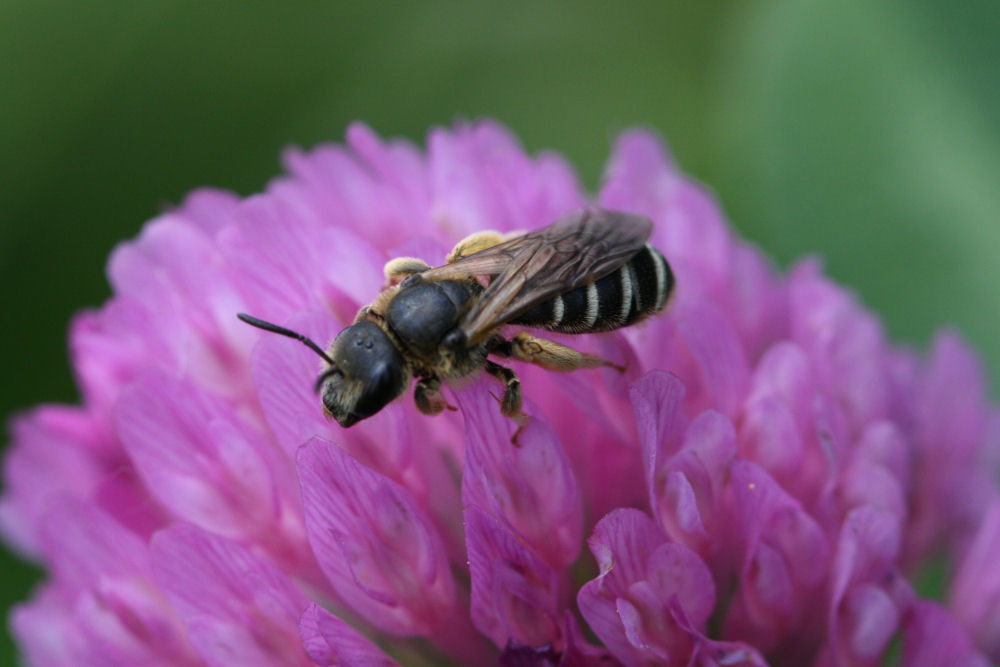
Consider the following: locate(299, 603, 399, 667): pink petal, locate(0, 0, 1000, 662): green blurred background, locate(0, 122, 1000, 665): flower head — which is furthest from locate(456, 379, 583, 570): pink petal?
locate(0, 0, 1000, 662): green blurred background

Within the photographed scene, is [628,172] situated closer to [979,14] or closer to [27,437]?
[979,14]

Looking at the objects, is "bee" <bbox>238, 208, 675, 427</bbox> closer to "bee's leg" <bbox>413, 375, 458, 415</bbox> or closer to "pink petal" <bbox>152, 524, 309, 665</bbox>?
"bee's leg" <bbox>413, 375, 458, 415</bbox>

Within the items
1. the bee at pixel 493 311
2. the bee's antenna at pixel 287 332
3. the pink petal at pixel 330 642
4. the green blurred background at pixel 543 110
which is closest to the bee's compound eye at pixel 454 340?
the bee at pixel 493 311

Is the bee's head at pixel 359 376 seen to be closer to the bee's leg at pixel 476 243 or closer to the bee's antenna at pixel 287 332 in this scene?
the bee's antenna at pixel 287 332

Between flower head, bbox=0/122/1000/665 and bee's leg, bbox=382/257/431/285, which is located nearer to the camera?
flower head, bbox=0/122/1000/665

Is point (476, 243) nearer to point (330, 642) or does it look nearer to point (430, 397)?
point (430, 397)

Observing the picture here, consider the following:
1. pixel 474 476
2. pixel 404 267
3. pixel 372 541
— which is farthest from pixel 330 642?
pixel 404 267

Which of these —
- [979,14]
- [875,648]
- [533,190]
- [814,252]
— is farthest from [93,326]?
[979,14]

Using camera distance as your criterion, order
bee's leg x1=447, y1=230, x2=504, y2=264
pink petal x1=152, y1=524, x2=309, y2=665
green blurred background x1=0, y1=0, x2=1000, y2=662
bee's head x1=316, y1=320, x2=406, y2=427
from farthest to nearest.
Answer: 1. green blurred background x1=0, y1=0, x2=1000, y2=662
2. bee's leg x1=447, y1=230, x2=504, y2=264
3. pink petal x1=152, y1=524, x2=309, y2=665
4. bee's head x1=316, y1=320, x2=406, y2=427
